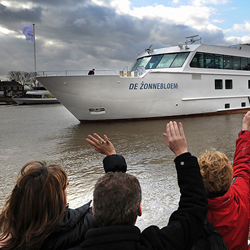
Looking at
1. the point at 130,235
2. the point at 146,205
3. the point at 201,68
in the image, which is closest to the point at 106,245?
the point at 130,235

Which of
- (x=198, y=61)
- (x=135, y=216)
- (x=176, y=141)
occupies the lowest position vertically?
(x=135, y=216)

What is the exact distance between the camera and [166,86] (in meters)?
13.1

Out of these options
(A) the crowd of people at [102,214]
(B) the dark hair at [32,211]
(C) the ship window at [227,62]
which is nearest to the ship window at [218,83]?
(C) the ship window at [227,62]

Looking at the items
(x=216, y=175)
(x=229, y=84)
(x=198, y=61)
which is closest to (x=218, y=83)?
(x=229, y=84)

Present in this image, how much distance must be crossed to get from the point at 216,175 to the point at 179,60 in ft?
43.1

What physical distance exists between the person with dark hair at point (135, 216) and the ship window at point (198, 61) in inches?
529

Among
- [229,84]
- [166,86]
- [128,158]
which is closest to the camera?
[128,158]

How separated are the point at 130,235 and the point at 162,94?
40.8 feet

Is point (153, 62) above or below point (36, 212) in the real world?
above

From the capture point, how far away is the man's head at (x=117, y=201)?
3.70ft

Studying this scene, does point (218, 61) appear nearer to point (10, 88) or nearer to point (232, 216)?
point (232, 216)

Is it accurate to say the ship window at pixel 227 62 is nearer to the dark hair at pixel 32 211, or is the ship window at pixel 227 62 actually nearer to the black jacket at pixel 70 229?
the black jacket at pixel 70 229

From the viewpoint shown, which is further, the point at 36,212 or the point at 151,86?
the point at 151,86

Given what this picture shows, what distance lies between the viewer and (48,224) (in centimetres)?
121
